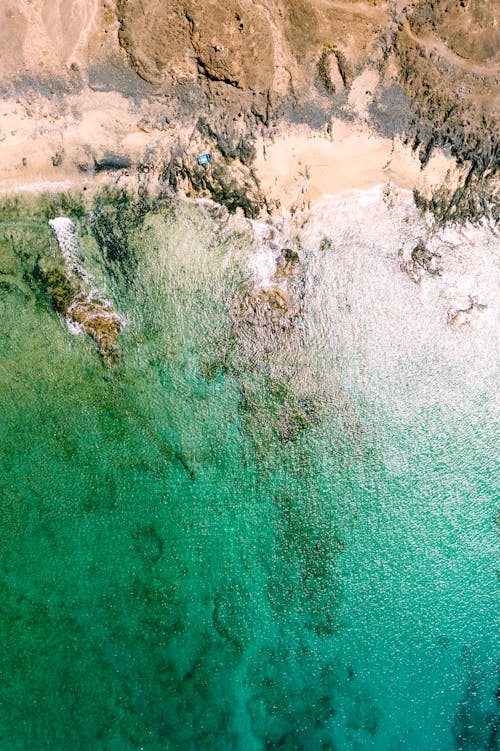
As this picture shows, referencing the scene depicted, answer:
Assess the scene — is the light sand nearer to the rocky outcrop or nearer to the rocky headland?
the rocky headland

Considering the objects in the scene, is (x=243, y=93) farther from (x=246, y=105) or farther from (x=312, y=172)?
(x=312, y=172)

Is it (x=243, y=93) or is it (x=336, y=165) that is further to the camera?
(x=336, y=165)

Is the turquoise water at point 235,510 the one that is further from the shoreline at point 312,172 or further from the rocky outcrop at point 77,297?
the shoreline at point 312,172

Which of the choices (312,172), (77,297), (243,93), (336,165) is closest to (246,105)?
(243,93)

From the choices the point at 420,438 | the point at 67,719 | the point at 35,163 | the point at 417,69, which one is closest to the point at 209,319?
the point at 35,163

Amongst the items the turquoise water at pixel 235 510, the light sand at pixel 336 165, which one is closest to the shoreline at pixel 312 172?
the light sand at pixel 336 165

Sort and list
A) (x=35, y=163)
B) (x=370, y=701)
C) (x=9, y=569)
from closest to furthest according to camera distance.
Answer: (x=35, y=163)
(x=9, y=569)
(x=370, y=701)

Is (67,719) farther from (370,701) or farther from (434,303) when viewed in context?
(434,303)

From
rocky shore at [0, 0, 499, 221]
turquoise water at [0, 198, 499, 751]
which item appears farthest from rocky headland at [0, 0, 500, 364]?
turquoise water at [0, 198, 499, 751]
